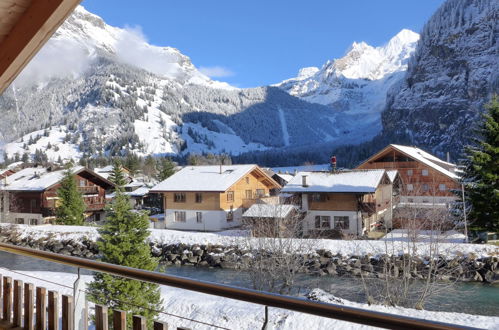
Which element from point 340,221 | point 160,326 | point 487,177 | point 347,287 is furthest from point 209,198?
point 160,326

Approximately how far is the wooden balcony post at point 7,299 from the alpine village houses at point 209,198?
28.2 m

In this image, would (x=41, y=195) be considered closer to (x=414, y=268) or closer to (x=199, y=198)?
(x=199, y=198)

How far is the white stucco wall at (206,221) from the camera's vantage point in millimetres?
32219

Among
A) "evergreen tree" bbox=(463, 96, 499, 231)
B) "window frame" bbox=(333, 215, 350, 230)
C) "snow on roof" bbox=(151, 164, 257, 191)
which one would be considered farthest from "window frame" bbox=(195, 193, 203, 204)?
"evergreen tree" bbox=(463, 96, 499, 231)

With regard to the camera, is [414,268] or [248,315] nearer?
[248,315]

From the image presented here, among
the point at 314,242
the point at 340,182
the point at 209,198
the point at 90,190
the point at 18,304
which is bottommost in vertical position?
the point at 314,242

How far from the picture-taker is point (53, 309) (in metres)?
3.09

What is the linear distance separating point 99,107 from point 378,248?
534 ft

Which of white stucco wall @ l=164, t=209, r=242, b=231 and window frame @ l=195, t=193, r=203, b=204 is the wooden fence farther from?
window frame @ l=195, t=193, r=203, b=204

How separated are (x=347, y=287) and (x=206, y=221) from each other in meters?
17.0

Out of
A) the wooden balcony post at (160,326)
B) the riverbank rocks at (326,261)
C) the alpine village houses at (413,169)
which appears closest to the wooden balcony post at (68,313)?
the wooden balcony post at (160,326)

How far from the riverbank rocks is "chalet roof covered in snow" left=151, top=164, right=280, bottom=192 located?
27.0ft

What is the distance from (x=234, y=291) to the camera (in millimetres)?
1958

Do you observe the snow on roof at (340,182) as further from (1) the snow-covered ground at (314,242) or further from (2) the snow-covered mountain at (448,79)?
(2) the snow-covered mountain at (448,79)
